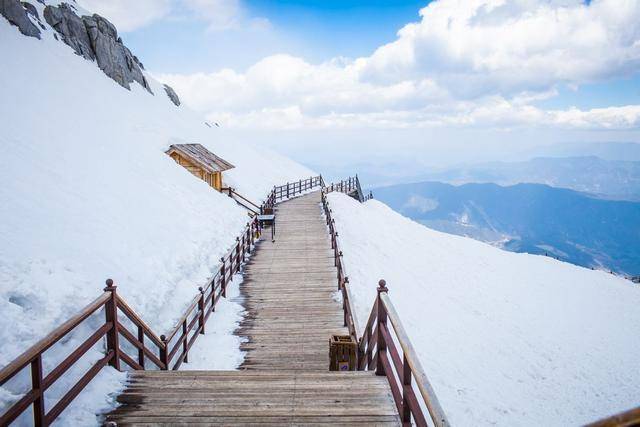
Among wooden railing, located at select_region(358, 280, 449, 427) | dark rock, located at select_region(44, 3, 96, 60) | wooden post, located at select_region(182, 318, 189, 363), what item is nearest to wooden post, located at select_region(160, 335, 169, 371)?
wooden post, located at select_region(182, 318, 189, 363)

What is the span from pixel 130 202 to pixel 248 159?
111ft

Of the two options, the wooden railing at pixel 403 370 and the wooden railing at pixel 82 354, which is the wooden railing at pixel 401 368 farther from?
the wooden railing at pixel 82 354

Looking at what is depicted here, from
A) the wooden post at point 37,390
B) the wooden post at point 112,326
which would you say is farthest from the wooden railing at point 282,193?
the wooden post at point 37,390

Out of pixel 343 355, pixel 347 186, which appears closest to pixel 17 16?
pixel 347 186

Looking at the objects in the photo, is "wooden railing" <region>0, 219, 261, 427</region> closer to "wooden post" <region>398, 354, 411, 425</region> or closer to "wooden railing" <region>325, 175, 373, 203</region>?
"wooden post" <region>398, 354, 411, 425</region>

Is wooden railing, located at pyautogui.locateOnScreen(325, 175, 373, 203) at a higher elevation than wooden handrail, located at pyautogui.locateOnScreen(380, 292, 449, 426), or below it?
higher

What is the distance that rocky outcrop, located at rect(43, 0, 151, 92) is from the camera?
45.2 metres

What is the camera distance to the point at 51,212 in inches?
498

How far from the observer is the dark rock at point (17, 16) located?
3703 cm

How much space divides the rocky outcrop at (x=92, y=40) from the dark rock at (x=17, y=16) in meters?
5.92

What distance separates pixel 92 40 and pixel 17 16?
10.2 meters

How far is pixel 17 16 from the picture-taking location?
1490 inches

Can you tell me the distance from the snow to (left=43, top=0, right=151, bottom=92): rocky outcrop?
3386 centimetres

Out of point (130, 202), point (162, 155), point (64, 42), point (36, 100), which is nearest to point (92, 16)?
point (64, 42)
